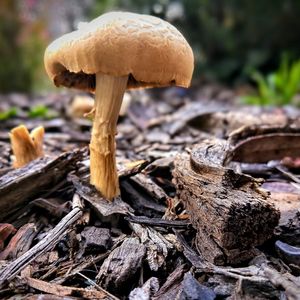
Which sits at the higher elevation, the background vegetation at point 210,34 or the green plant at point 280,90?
the background vegetation at point 210,34

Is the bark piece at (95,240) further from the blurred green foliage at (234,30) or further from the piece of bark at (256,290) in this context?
the blurred green foliage at (234,30)

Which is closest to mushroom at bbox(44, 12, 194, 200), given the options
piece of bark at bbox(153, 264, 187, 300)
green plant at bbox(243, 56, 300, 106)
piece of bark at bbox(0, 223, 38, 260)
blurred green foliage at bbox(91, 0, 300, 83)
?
piece of bark at bbox(0, 223, 38, 260)

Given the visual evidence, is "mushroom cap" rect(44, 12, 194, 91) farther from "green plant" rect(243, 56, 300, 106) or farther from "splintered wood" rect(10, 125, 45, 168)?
"green plant" rect(243, 56, 300, 106)

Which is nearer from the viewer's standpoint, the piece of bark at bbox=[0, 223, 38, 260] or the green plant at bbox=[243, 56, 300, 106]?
the piece of bark at bbox=[0, 223, 38, 260]

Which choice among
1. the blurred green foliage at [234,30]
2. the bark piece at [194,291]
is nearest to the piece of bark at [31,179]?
the bark piece at [194,291]

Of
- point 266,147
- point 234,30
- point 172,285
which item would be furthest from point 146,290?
point 234,30

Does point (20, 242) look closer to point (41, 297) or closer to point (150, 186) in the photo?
point (41, 297)
